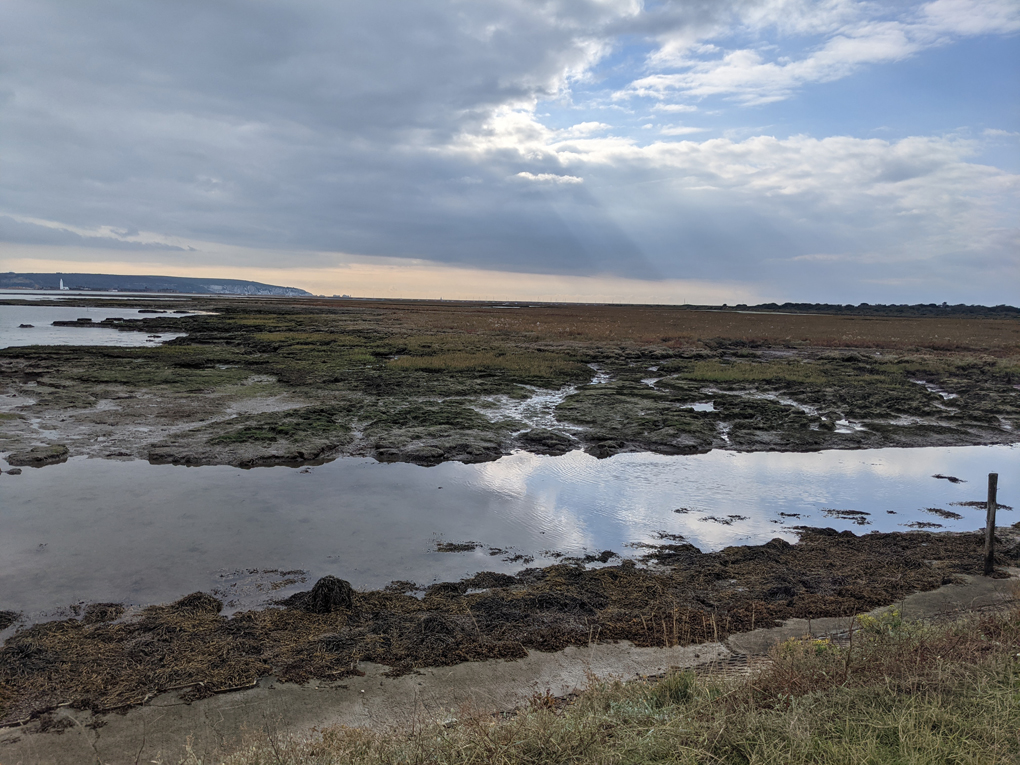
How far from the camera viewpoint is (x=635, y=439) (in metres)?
16.4

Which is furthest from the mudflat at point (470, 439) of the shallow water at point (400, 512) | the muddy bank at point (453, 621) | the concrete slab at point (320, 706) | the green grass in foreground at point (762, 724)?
the green grass in foreground at point (762, 724)

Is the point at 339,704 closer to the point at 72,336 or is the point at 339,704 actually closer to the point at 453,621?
the point at 453,621

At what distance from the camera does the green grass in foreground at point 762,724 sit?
3.65 metres

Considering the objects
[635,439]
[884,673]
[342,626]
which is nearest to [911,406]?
[635,439]

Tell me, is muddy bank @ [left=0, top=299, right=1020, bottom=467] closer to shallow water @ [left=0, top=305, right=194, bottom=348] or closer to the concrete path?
shallow water @ [left=0, top=305, right=194, bottom=348]

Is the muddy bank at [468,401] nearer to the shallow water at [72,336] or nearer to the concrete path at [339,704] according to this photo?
the shallow water at [72,336]

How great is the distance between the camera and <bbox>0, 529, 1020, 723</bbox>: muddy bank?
5.41 meters

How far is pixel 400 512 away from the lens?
10.6 m

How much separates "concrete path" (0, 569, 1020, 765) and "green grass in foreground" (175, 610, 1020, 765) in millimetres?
507

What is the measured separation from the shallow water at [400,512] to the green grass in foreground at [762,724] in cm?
391

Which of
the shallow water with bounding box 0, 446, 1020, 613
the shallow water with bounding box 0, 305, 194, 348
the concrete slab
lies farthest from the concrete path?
the shallow water with bounding box 0, 305, 194, 348

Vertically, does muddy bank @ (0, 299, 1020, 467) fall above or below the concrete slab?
above

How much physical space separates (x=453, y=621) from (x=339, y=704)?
68.1 inches

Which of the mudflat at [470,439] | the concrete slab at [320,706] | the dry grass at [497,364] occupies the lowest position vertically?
the concrete slab at [320,706]
